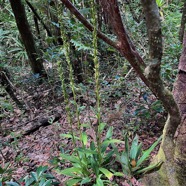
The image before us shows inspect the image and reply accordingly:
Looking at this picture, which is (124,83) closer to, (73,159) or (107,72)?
(107,72)

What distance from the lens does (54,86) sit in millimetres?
4082

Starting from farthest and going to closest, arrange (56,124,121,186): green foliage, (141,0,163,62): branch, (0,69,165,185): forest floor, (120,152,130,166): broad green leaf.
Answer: (0,69,165,185): forest floor → (120,152,130,166): broad green leaf → (56,124,121,186): green foliage → (141,0,163,62): branch

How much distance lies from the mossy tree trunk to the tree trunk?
2.91 metres

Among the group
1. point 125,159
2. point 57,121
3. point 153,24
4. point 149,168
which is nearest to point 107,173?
point 125,159

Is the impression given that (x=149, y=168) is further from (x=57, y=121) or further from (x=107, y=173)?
(x=57, y=121)

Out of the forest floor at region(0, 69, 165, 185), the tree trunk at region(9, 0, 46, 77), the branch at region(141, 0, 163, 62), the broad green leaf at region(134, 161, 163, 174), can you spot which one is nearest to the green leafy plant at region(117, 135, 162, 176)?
the broad green leaf at region(134, 161, 163, 174)

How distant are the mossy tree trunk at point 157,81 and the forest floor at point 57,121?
0.69 meters

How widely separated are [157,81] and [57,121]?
7.86 feet

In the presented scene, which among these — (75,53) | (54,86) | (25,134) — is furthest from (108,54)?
(25,134)

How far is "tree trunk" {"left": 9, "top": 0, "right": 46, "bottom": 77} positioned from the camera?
3.97 m

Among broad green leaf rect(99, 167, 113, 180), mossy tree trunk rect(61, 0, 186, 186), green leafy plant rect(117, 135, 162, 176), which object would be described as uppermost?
mossy tree trunk rect(61, 0, 186, 186)

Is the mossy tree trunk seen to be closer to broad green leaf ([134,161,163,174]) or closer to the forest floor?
broad green leaf ([134,161,163,174])

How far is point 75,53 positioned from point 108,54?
146cm

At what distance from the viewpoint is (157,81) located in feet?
4.31
